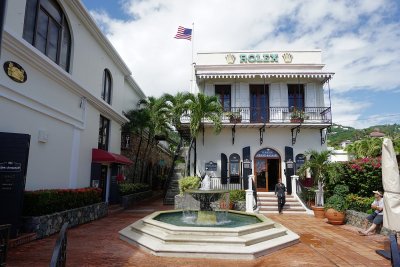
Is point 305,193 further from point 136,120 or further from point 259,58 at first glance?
point 136,120

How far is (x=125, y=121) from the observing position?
57.5 ft

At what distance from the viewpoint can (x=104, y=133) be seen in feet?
49.9

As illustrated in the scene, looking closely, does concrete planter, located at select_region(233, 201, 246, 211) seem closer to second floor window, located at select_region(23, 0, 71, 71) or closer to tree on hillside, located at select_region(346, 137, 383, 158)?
second floor window, located at select_region(23, 0, 71, 71)

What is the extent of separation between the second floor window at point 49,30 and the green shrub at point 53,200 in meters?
4.62

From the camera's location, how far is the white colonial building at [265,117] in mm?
17219

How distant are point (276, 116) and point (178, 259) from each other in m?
13.2

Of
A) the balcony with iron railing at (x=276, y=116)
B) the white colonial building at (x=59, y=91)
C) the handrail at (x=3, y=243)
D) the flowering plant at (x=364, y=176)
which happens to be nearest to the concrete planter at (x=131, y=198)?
the white colonial building at (x=59, y=91)

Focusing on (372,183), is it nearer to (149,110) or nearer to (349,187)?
(349,187)

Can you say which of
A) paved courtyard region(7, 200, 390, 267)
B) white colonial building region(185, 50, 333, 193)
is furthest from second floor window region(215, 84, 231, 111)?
paved courtyard region(7, 200, 390, 267)

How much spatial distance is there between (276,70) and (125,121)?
383 inches

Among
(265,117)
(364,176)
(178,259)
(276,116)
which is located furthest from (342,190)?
(178,259)

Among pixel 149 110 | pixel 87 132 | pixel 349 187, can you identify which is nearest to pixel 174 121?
pixel 149 110

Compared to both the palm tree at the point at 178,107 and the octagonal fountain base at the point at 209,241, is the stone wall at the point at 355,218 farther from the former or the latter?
the palm tree at the point at 178,107

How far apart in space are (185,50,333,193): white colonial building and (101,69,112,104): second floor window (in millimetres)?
5140
